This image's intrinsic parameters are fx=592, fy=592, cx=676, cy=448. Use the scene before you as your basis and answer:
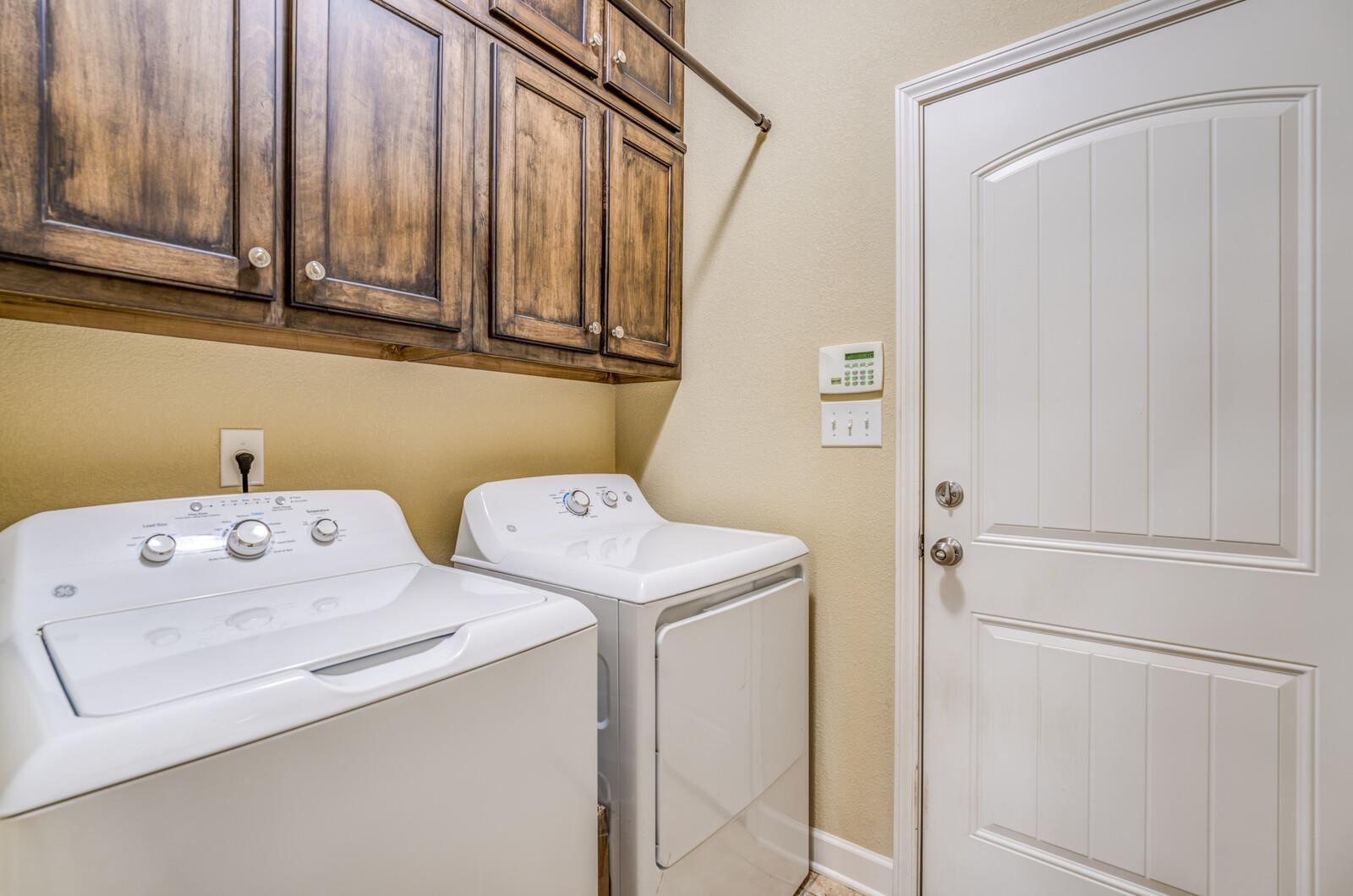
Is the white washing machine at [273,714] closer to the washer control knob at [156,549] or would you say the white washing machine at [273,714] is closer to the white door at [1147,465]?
the washer control knob at [156,549]

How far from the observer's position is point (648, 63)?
1758 mm

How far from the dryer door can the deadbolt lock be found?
16.7 inches

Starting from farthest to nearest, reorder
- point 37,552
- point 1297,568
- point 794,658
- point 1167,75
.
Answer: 1. point 794,658
2. point 1167,75
3. point 1297,568
4. point 37,552

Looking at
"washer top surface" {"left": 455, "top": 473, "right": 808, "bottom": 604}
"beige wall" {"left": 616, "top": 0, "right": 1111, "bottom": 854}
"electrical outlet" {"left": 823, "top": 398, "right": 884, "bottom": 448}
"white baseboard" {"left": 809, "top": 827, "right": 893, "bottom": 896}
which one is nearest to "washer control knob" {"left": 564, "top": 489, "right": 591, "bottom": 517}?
"washer top surface" {"left": 455, "top": 473, "right": 808, "bottom": 604}

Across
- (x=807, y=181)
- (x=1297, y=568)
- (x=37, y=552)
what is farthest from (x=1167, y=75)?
(x=37, y=552)

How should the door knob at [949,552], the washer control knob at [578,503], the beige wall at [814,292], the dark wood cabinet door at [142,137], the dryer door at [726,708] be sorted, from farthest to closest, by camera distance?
the washer control knob at [578,503], the beige wall at [814,292], the door knob at [949,552], the dryer door at [726,708], the dark wood cabinet door at [142,137]

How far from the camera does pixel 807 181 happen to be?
5.57ft

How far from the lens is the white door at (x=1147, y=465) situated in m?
1.11

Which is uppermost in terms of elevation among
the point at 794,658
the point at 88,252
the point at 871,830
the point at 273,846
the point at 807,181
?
the point at 807,181

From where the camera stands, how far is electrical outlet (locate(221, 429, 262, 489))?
1.25m

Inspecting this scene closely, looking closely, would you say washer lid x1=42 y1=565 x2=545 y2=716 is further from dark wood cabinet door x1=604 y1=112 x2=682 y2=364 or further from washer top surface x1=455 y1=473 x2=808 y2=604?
dark wood cabinet door x1=604 y1=112 x2=682 y2=364

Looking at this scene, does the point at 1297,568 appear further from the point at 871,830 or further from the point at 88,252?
the point at 88,252

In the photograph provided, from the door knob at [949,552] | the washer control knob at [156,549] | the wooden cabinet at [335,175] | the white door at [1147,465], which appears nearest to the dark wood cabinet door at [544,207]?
the wooden cabinet at [335,175]

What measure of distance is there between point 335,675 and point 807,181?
163cm
